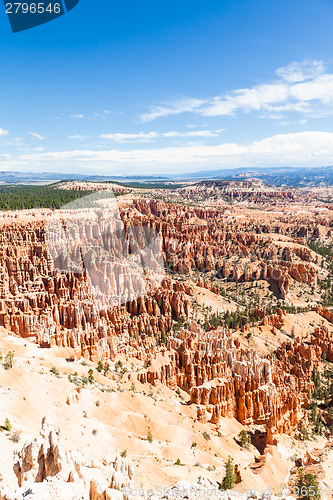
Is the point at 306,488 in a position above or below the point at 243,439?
above

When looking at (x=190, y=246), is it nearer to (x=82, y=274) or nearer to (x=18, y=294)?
(x=82, y=274)

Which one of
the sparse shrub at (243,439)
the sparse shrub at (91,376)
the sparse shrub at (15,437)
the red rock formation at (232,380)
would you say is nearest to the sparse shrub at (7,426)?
the sparse shrub at (15,437)

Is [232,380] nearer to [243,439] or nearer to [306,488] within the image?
[243,439]

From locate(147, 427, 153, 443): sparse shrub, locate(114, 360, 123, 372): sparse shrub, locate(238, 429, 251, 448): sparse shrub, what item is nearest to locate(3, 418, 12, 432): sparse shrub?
locate(147, 427, 153, 443): sparse shrub

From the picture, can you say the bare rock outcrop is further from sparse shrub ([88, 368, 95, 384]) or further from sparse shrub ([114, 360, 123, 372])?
sparse shrub ([114, 360, 123, 372])

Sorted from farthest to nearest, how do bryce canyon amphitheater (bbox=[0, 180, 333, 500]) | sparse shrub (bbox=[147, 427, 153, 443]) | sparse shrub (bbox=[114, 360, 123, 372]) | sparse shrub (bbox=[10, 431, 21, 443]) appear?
1. sparse shrub (bbox=[114, 360, 123, 372])
2. sparse shrub (bbox=[147, 427, 153, 443])
3. bryce canyon amphitheater (bbox=[0, 180, 333, 500])
4. sparse shrub (bbox=[10, 431, 21, 443])

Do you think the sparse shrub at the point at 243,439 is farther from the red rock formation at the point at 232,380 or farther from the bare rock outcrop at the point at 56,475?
the bare rock outcrop at the point at 56,475

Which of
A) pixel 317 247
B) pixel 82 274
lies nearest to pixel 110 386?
pixel 82 274

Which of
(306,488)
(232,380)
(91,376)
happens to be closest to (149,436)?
(91,376)

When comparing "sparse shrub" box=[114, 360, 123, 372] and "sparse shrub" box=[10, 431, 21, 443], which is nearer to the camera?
"sparse shrub" box=[10, 431, 21, 443]

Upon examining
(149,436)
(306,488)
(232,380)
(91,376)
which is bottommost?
(232,380)

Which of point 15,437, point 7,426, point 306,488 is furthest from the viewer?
point 306,488

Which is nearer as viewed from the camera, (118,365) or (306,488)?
(306,488)
